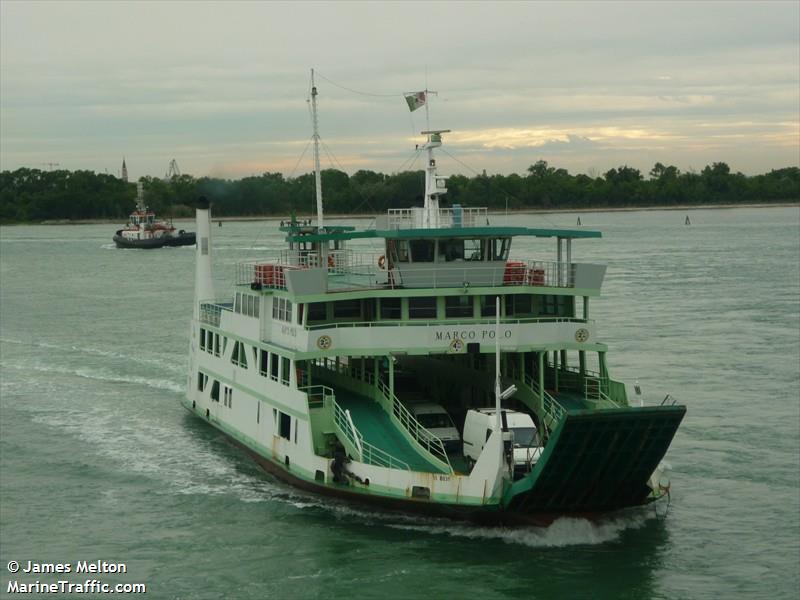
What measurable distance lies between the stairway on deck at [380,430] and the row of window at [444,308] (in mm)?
2228

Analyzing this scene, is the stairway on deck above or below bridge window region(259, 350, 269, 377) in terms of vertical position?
below

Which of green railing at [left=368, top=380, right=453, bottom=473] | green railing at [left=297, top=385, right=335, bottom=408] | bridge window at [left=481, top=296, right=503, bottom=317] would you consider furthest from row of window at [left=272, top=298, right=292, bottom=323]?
bridge window at [left=481, top=296, right=503, bottom=317]

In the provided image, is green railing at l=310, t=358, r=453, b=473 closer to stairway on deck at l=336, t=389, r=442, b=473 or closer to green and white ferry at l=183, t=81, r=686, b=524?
green and white ferry at l=183, t=81, r=686, b=524

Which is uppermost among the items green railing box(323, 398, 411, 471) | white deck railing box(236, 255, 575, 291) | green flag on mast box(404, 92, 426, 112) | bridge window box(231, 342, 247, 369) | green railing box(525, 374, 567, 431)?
green flag on mast box(404, 92, 426, 112)

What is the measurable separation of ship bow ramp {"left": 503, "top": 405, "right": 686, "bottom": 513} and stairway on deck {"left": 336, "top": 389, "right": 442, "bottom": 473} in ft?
8.45

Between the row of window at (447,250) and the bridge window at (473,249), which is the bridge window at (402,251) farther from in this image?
the bridge window at (473,249)

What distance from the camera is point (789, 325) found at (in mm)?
Result: 56375

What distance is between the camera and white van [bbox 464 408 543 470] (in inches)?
1015

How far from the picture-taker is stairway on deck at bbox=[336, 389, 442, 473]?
26562 millimetres

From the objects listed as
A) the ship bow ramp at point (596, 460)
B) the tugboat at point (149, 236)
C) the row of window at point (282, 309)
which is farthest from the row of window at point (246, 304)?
the tugboat at point (149, 236)

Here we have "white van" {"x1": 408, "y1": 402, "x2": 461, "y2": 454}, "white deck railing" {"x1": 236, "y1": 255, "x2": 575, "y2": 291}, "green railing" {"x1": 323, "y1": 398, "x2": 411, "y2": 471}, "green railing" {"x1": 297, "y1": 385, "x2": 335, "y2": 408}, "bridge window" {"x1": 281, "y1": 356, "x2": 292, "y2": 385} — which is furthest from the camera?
"bridge window" {"x1": 281, "y1": 356, "x2": 292, "y2": 385}

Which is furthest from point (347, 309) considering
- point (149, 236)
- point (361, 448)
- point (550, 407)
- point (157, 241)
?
point (149, 236)

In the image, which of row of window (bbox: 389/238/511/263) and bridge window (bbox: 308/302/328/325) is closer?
bridge window (bbox: 308/302/328/325)

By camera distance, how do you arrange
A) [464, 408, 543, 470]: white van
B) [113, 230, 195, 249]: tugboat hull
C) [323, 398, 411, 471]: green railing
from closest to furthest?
[464, 408, 543, 470]: white van
[323, 398, 411, 471]: green railing
[113, 230, 195, 249]: tugboat hull
